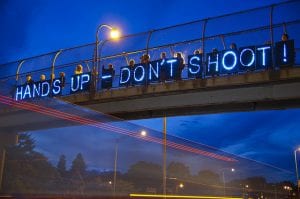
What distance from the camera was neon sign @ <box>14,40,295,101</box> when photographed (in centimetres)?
2095

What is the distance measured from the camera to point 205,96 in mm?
22531

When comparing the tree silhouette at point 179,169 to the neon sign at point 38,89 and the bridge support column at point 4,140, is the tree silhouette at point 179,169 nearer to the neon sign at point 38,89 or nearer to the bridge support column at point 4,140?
the bridge support column at point 4,140

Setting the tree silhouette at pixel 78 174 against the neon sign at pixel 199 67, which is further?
the tree silhouette at pixel 78 174

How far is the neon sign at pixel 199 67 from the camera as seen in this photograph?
20953 mm

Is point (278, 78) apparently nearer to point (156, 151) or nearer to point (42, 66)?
point (42, 66)

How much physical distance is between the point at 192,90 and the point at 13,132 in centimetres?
1628

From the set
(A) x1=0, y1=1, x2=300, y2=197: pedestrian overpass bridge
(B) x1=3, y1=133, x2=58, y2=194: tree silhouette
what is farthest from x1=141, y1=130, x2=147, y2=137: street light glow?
(B) x1=3, y1=133, x2=58, y2=194: tree silhouette

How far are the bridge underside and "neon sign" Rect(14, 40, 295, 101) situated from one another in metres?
0.44

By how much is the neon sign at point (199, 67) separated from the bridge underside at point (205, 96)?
0.44m

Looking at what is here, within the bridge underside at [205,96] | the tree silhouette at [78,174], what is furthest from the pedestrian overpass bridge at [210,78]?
the tree silhouette at [78,174]

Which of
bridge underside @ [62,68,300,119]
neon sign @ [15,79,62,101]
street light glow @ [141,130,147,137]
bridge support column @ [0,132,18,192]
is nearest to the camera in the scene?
bridge underside @ [62,68,300,119]

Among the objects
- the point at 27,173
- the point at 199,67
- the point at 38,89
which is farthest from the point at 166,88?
the point at 27,173

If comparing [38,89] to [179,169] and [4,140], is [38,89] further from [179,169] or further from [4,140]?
[179,169]

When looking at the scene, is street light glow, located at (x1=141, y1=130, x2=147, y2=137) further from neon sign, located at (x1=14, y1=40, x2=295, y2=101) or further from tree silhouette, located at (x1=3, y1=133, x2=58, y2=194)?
tree silhouette, located at (x1=3, y1=133, x2=58, y2=194)
